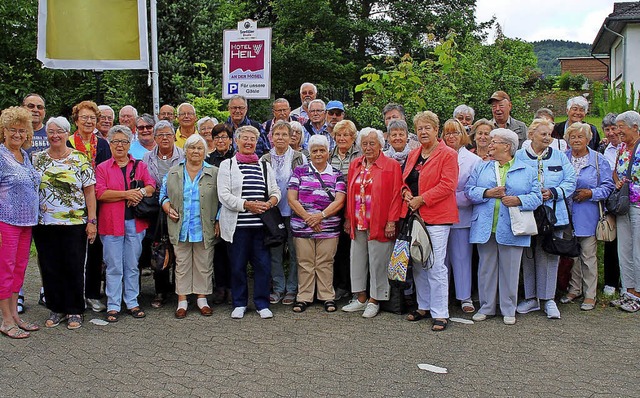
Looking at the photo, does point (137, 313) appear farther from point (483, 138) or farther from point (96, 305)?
point (483, 138)

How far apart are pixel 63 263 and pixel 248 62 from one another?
3812 mm

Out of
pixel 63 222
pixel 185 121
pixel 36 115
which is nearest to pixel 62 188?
pixel 63 222

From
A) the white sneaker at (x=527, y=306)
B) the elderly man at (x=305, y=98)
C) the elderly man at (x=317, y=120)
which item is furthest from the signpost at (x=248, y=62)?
the white sneaker at (x=527, y=306)

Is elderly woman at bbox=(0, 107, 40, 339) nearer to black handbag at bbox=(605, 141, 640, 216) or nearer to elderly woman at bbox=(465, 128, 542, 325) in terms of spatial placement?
elderly woman at bbox=(465, 128, 542, 325)

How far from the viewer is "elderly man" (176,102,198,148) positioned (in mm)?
8016

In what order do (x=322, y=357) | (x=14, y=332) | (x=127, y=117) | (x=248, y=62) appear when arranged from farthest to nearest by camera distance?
(x=248, y=62)
(x=127, y=117)
(x=14, y=332)
(x=322, y=357)

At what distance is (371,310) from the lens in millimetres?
6980

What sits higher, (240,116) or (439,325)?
(240,116)

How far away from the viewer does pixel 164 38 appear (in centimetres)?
1406

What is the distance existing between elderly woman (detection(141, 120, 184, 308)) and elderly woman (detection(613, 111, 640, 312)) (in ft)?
16.2

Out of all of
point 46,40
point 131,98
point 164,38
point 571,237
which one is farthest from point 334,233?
point 131,98

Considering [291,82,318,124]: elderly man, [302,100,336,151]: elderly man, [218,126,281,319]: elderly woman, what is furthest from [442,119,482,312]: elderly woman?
[291,82,318,124]: elderly man

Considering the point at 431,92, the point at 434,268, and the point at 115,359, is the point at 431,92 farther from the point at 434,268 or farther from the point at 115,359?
the point at 115,359

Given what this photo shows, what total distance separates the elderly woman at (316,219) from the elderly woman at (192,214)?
0.91m
